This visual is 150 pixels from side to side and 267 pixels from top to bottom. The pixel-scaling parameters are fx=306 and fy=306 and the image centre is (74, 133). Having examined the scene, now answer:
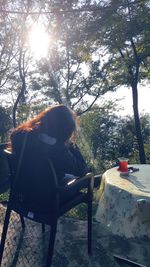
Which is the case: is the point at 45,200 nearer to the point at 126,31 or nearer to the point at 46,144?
the point at 46,144

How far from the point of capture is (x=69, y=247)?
3344 mm

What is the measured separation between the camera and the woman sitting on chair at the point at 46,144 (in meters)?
2.61

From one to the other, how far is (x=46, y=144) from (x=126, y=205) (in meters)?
1.22

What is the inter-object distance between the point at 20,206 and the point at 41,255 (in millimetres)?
681

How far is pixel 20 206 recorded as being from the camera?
286 cm

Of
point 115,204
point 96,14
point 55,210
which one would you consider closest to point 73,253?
point 115,204

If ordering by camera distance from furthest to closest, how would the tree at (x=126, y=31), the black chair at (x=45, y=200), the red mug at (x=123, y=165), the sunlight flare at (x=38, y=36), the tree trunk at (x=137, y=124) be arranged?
the sunlight flare at (x=38, y=36)
the tree trunk at (x=137, y=124)
the tree at (x=126, y=31)
the red mug at (x=123, y=165)
the black chair at (x=45, y=200)

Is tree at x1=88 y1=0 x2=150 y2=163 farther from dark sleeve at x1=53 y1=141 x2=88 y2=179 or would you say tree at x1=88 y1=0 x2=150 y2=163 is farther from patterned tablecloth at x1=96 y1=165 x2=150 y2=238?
dark sleeve at x1=53 y1=141 x2=88 y2=179

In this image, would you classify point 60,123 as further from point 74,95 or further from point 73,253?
point 74,95

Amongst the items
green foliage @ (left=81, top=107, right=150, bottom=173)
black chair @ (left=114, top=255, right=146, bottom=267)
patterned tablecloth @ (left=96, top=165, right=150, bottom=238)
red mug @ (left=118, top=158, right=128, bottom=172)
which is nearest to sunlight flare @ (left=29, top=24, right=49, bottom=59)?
green foliage @ (left=81, top=107, right=150, bottom=173)

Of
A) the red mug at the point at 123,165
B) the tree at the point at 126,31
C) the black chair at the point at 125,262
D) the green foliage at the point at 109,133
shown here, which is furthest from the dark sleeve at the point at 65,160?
the green foliage at the point at 109,133

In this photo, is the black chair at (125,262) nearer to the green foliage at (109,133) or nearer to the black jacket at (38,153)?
the black jacket at (38,153)

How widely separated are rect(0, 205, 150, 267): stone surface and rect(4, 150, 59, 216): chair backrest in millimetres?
686

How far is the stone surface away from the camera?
308 cm
